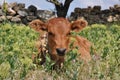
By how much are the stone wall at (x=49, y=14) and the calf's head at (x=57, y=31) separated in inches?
729

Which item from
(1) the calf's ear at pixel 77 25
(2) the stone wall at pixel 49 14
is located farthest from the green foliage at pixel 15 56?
(2) the stone wall at pixel 49 14

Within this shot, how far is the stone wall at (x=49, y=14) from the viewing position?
29719mm

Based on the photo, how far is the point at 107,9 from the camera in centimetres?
3391

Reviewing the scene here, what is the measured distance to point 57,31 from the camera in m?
9.50

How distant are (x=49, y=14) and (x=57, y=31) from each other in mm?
22076

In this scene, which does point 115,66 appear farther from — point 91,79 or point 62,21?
point 62,21

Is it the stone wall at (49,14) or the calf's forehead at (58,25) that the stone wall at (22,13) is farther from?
the calf's forehead at (58,25)

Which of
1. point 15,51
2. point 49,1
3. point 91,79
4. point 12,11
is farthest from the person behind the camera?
point 49,1

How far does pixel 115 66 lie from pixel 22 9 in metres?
23.7

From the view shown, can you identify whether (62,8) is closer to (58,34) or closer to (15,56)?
(58,34)

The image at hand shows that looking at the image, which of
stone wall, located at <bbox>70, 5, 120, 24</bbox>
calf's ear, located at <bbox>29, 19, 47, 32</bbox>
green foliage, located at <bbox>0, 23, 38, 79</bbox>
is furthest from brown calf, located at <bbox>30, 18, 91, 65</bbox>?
stone wall, located at <bbox>70, 5, 120, 24</bbox>

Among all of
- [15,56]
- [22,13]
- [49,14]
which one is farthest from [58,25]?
[49,14]

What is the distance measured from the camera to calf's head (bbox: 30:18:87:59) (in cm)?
904

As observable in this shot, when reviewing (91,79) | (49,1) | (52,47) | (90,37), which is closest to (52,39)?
(52,47)
